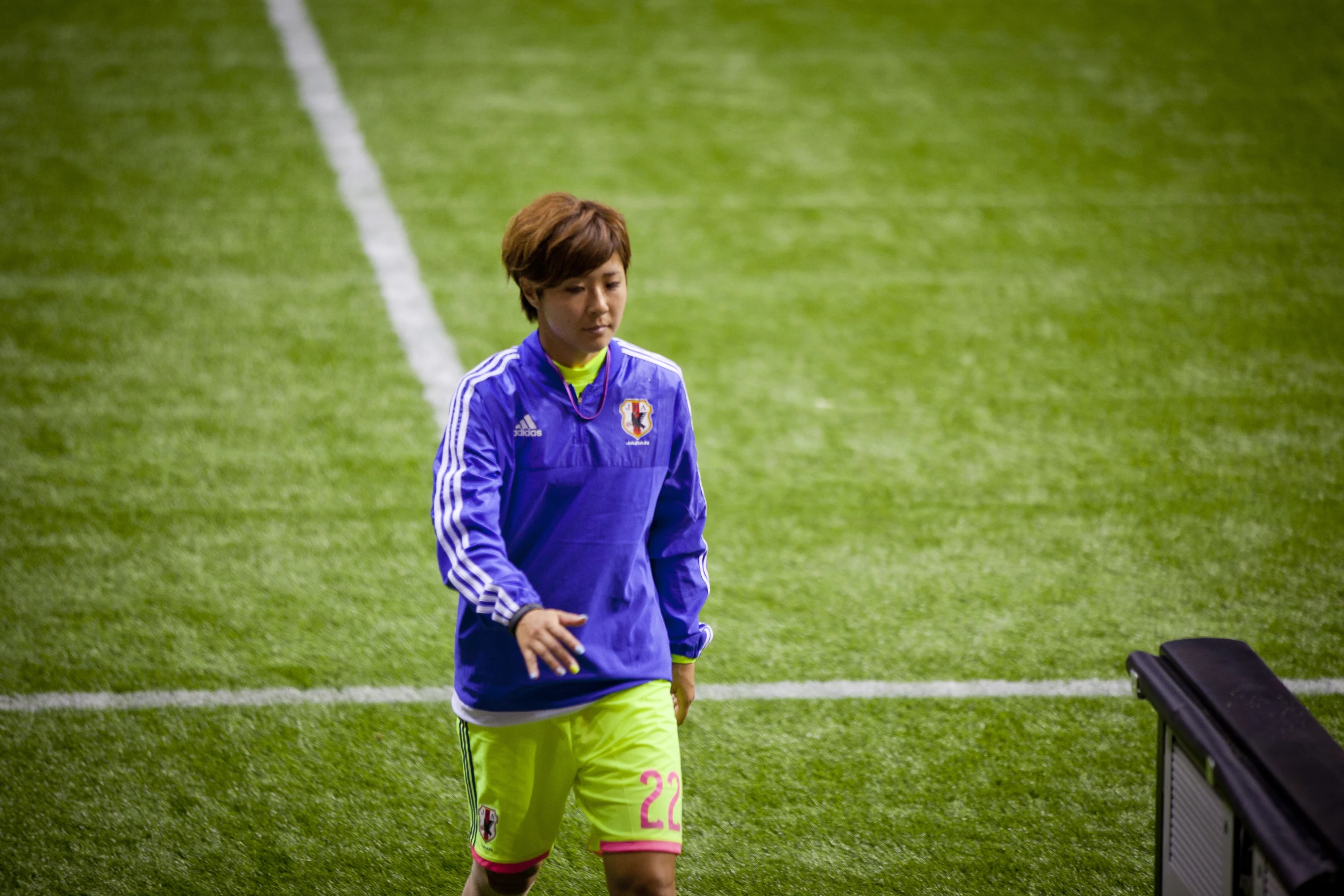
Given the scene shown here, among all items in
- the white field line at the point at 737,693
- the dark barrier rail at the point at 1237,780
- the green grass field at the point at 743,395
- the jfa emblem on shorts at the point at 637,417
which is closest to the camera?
the dark barrier rail at the point at 1237,780

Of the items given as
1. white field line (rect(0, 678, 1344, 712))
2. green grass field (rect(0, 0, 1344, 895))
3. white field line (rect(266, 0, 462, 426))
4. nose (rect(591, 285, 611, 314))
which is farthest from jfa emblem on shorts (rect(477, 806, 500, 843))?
white field line (rect(266, 0, 462, 426))

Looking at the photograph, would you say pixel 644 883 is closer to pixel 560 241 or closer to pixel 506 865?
pixel 506 865

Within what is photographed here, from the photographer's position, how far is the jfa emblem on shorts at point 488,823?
8.89 ft

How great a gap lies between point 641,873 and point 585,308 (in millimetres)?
1056

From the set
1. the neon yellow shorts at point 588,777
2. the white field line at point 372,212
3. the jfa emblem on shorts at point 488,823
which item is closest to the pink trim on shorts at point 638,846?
the neon yellow shorts at point 588,777

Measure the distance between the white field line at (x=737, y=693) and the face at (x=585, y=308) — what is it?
1831 mm

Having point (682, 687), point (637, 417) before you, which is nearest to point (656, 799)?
point (682, 687)

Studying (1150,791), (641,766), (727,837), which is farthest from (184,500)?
(1150,791)

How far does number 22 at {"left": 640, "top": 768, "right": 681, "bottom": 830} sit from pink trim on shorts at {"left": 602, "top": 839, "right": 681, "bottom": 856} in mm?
27

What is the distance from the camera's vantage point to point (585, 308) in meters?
2.57

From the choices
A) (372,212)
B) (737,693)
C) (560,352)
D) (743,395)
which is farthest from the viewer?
(372,212)

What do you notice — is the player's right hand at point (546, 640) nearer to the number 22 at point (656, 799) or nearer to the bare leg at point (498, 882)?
the number 22 at point (656, 799)

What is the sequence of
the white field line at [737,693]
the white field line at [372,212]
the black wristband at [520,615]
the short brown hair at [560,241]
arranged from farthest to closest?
the white field line at [372,212], the white field line at [737,693], the short brown hair at [560,241], the black wristband at [520,615]

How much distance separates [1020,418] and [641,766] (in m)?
3.58
